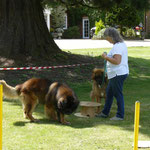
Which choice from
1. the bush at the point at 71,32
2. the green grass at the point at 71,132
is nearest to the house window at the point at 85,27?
the bush at the point at 71,32

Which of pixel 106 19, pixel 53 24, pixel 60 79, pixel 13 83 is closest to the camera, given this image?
pixel 13 83

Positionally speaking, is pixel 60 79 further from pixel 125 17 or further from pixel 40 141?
pixel 125 17

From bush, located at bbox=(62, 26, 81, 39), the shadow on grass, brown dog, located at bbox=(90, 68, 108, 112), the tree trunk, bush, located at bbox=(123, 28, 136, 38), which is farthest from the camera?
bush, located at bbox=(62, 26, 81, 39)

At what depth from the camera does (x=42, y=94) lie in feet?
21.5

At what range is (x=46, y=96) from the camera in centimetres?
649

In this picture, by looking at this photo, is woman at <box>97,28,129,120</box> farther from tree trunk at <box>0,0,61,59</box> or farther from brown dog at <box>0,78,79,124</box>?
tree trunk at <box>0,0,61,59</box>

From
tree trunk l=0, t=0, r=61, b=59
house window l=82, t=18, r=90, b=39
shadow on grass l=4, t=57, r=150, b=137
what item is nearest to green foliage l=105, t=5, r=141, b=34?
house window l=82, t=18, r=90, b=39

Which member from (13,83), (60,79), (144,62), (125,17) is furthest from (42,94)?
(125,17)

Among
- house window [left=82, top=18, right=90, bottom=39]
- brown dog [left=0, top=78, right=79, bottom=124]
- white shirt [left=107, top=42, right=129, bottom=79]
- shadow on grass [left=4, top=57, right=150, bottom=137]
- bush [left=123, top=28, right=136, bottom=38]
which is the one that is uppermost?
house window [left=82, top=18, right=90, bottom=39]

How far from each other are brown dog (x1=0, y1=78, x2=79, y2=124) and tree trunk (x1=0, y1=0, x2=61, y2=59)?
5.56 m

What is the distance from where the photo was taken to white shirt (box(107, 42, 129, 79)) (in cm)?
636

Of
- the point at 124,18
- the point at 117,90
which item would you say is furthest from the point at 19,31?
the point at 124,18

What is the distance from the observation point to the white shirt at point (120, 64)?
6355 mm

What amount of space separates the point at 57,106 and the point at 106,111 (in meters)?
1.39
